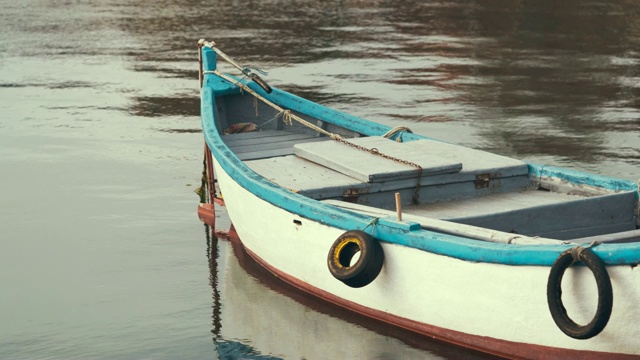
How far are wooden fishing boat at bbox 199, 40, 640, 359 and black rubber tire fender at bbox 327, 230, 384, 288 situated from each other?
11 millimetres

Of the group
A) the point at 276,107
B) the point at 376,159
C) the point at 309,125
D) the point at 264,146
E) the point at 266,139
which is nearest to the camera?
the point at 376,159

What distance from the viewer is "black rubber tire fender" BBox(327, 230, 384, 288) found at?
8.90 metres

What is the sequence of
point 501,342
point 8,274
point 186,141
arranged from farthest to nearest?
point 186,141 → point 8,274 → point 501,342

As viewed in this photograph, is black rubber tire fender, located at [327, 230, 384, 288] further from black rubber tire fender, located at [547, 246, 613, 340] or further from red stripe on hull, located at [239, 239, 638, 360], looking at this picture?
black rubber tire fender, located at [547, 246, 613, 340]

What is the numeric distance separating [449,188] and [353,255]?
69.7 inches

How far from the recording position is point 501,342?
8.58 m

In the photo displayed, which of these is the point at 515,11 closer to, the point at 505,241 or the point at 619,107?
the point at 619,107

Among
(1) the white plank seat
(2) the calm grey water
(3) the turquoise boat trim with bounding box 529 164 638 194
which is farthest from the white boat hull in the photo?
(3) the turquoise boat trim with bounding box 529 164 638 194

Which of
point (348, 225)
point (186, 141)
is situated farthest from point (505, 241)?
point (186, 141)

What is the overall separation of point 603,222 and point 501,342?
1822mm

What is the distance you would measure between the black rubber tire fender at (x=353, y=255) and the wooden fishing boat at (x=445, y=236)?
0.04 feet

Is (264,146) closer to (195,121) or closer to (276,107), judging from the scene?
(276,107)

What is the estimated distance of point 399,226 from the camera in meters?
8.85

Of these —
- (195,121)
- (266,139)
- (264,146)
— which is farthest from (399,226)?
(195,121)
